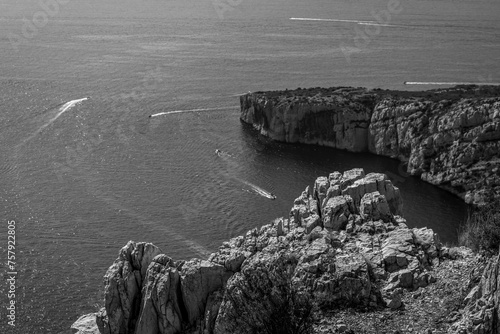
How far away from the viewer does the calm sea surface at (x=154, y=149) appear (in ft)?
274

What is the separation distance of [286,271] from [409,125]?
68272mm

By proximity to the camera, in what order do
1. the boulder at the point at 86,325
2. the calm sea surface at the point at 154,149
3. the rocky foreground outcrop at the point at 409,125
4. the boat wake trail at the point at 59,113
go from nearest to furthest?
1. the boulder at the point at 86,325
2. the calm sea surface at the point at 154,149
3. the rocky foreground outcrop at the point at 409,125
4. the boat wake trail at the point at 59,113

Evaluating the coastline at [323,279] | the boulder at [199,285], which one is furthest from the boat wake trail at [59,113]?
the boulder at [199,285]

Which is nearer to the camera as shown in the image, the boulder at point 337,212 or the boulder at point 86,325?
the boulder at point 337,212

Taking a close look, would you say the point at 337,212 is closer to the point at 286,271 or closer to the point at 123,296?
the point at 286,271

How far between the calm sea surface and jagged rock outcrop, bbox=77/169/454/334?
10.7m

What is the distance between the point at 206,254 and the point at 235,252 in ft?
67.5

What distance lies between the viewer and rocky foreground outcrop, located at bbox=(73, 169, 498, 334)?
170 ft

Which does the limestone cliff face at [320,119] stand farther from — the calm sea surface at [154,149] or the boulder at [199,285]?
the boulder at [199,285]

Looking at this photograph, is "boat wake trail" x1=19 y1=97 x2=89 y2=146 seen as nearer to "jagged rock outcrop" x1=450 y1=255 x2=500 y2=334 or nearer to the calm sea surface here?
the calm sea surface

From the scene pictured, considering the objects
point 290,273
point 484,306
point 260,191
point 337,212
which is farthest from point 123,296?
point 260,191

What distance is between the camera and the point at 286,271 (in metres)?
56.6

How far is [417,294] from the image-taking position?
51062mm

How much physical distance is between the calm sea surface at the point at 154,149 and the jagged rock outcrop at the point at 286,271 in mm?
10674
